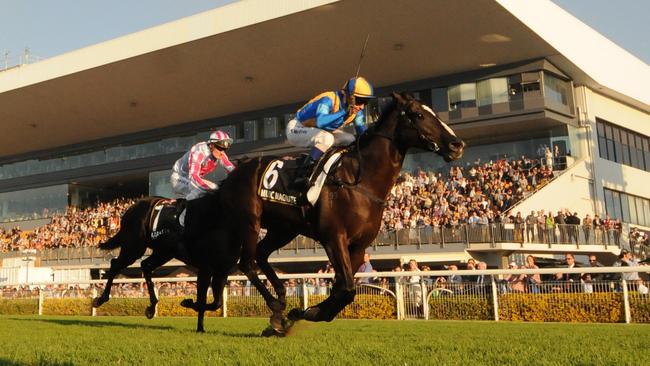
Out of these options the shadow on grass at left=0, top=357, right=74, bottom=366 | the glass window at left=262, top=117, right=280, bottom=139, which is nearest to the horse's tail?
the shadow on grass at left=0, top=357, right=74, bottom=366

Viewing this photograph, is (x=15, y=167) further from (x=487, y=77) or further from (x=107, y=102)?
(x=487, y=77)

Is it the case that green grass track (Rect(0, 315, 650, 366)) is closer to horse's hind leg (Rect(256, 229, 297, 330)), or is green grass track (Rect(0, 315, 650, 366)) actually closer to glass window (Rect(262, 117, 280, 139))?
horse's hind leg (Rect(256, 229, 297, 330))

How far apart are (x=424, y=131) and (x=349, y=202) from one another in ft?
2.82

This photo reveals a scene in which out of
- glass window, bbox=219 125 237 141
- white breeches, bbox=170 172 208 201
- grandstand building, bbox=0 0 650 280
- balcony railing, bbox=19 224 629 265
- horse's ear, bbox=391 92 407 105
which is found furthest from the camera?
glass window, bbox=219 125 237 141

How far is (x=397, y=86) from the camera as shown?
27906mm

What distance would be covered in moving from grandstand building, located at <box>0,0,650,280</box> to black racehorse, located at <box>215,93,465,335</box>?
13.8 metres

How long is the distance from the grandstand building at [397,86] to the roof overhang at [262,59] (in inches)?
2.9

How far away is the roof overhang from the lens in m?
22.3

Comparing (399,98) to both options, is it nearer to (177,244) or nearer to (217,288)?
(217,288)

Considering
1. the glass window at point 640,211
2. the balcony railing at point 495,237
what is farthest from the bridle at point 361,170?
the glass window at point 640,211

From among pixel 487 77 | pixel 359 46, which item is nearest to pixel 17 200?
pixel 359 46

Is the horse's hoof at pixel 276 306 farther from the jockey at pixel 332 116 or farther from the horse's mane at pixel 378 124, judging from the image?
the horse's mane at pixel 378 124

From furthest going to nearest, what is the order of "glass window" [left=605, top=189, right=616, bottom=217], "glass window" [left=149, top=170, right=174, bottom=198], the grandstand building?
"glass window" [left=149, top=170, right=174, bottom=198], "glass window" [left=605, top=189, right=616, bottom=217], the grandstand building

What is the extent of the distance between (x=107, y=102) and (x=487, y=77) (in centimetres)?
1823
